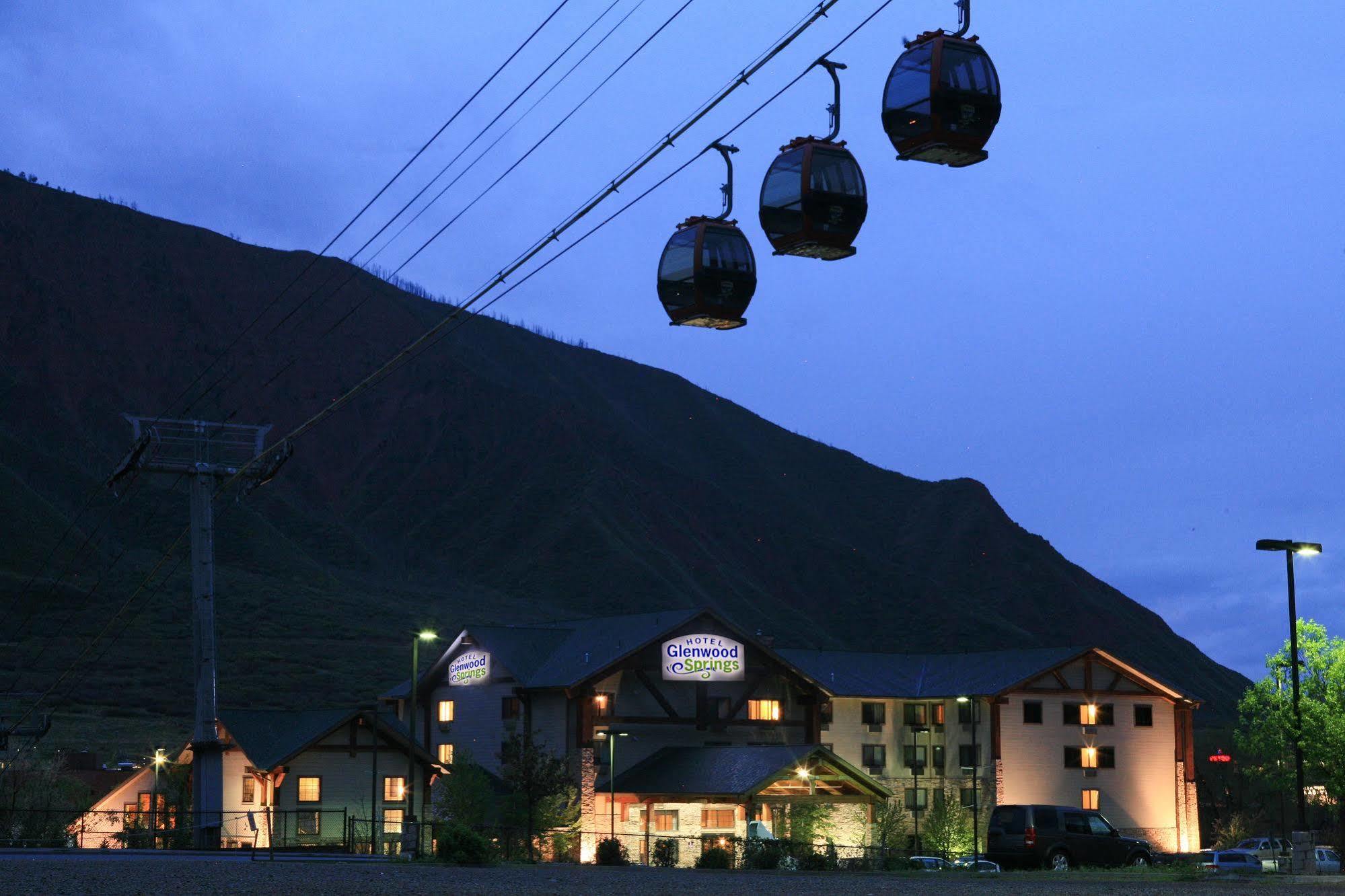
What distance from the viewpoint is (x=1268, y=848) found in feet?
236

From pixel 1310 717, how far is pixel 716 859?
32310 millimetres

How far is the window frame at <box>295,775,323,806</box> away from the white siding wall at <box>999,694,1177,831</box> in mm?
32030

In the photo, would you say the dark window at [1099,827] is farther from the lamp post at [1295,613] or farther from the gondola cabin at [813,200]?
the gondola cabin at [813,200]

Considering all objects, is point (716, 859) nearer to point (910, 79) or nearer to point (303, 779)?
point (303, 779)

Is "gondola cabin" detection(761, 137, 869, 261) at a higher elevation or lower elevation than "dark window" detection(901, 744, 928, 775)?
higher

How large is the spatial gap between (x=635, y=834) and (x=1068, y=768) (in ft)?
84.7

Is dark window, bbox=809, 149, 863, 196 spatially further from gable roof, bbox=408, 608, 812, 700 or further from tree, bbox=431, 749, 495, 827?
gable roof, bbox=408, 608, 812, 700

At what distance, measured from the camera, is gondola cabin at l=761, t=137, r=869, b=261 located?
73.0 feet

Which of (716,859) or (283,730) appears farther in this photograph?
(283,730)

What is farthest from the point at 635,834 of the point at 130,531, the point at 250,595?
the point at 130,531

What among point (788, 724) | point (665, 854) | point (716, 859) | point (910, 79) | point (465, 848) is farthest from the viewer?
point (788, 724)

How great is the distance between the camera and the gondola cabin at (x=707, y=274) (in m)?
24.6

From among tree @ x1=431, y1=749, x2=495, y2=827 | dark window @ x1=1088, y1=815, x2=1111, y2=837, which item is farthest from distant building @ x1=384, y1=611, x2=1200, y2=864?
dark window @ x1=1088, y1=815, x2=1111, y2=837

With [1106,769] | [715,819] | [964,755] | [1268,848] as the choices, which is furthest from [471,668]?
[1268,848]
